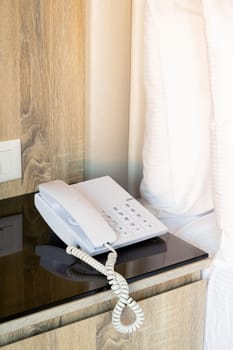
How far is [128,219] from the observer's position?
122cm

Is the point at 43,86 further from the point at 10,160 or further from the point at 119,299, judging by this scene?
the point at 119,299

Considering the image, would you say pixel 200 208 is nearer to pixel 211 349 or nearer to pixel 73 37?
pixel 211 349

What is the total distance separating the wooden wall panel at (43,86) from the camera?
1287 mm

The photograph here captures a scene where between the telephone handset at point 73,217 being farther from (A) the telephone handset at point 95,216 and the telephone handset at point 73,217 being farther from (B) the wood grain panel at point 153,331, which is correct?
(B) the wood grain panel at point 153,331

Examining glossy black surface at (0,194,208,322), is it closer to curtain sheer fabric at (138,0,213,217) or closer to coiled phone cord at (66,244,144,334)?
coiled phone cord at (66,244,144,334)

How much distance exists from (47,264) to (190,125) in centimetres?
43

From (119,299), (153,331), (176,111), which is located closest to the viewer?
(119,299)

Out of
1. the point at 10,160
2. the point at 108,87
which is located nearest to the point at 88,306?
the point at 10,160

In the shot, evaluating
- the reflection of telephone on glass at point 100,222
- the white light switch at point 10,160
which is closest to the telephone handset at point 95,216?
the reflection of telephone on glass at point 100,222

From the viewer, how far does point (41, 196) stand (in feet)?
4.19

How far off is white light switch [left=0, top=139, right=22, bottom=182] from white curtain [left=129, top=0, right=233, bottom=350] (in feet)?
0.85

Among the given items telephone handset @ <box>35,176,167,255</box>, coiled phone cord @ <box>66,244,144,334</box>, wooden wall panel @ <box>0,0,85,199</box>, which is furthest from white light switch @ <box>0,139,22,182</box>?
coiled phone cord @ <box>66,244,144,334</box>

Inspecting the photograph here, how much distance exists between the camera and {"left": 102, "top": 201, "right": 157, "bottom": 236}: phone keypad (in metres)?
1.19

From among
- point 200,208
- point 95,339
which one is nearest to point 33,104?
point 200,208
